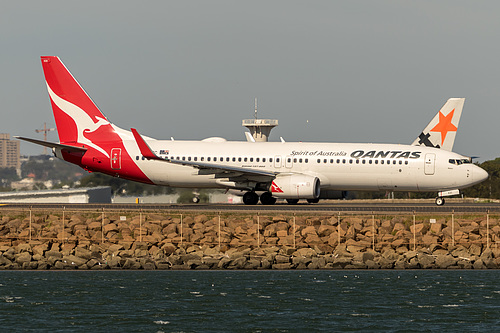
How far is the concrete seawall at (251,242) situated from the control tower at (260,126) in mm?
35665

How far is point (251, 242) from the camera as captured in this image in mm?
43219

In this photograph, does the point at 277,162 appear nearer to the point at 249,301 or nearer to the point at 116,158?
the point at 116,158

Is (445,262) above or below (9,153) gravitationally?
below

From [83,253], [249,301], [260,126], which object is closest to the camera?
[249,301]

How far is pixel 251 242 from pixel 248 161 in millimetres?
11130

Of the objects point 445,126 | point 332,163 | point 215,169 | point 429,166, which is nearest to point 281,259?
point 215,169

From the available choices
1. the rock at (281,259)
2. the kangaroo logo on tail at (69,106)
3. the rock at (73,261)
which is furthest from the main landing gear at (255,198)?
the rock at (73,261)

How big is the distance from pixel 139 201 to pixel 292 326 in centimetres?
3462

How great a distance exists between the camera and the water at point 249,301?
30.8 metres

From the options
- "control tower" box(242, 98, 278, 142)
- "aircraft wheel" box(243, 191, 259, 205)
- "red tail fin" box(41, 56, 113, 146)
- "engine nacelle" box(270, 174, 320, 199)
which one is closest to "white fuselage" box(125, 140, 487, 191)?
"aircraft wheel" box(243, 191, 259, 205)

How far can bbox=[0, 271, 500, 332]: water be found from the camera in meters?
30.8

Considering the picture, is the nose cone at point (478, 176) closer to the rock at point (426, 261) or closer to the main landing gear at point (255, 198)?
the rock at point (426, 261)

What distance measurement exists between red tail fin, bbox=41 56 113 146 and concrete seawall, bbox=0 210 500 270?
1173 centimetres

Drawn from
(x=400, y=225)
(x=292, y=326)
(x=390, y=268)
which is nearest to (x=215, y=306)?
(x=292, y=326)
